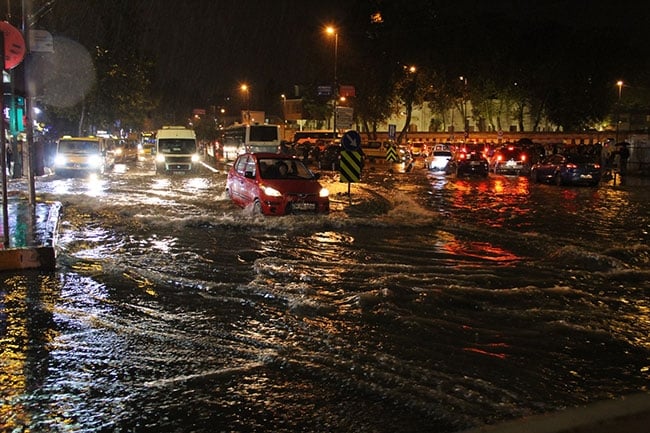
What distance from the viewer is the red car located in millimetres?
14766

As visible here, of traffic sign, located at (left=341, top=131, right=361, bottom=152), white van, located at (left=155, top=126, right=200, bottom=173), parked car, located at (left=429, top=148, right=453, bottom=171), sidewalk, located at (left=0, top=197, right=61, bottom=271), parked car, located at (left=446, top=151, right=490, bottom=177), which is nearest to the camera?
sidewalk, located at (left=0, top=197, right=61, bottom=271)

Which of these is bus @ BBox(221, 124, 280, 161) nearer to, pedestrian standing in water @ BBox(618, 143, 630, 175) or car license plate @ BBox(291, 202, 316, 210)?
pedestrian standing in water @ BBox(618, 143, 630, 175)

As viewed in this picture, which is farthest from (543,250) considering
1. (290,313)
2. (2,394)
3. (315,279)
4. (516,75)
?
(516,75)

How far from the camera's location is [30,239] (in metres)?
11.2

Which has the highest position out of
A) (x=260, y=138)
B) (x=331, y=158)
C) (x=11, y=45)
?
(x=11, y=45)

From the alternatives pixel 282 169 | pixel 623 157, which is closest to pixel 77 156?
pixel 282 169

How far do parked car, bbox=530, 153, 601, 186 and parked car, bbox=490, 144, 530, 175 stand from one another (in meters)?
6.85

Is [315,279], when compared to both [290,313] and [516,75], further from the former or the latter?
[516,75]

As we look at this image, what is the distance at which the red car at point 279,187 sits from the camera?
14.8m

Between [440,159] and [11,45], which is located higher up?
[11,45]

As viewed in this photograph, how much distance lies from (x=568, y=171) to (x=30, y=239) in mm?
23824

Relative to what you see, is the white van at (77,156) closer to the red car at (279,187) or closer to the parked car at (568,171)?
the red car at (279,187)

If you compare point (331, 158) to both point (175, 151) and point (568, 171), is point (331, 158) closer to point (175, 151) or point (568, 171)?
point (175, 151)

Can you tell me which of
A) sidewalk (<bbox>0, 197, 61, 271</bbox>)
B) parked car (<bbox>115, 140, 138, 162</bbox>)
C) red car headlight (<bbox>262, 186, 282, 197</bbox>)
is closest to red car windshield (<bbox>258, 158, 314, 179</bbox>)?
red car headlight (<bbox>262, 186, 282, 197</bbox>)
